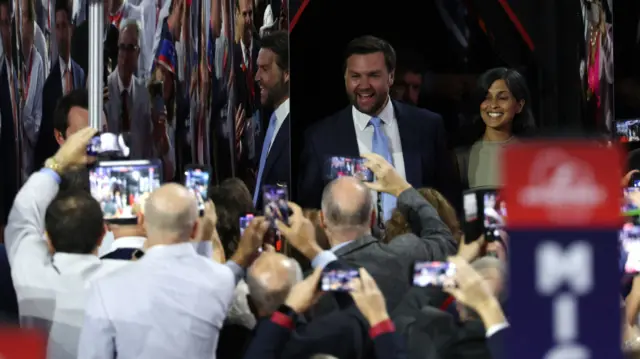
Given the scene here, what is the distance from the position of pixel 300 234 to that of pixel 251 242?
0.30m

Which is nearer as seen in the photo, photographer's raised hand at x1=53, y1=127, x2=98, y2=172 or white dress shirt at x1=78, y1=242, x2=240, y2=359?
white dress shirt at x1=78, y1=242, x2=240, y2=359

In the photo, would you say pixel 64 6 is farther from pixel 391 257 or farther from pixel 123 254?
pixel 391 257

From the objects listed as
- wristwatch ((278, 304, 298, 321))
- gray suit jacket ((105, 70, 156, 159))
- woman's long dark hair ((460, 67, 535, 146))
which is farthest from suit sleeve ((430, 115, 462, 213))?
wristwatch ((278, 304, 298, 321))

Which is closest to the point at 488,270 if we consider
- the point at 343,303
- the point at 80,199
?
the point at 343,303

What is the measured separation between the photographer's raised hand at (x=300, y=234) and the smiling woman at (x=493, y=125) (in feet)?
7.34

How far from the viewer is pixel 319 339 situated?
154 inches

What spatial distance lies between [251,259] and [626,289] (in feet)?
4.98

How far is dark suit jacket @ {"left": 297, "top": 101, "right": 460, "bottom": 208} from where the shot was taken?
6.59 m

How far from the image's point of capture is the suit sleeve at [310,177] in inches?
255

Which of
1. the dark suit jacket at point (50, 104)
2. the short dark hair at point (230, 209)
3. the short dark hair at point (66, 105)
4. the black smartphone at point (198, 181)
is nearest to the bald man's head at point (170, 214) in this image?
the black smartphone at point (198, 181)

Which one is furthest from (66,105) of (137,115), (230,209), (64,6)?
(230,209)

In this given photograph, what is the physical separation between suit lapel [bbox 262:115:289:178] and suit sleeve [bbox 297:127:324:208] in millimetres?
121

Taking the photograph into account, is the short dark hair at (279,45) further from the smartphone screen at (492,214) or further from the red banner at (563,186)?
the red banner at (563,186)

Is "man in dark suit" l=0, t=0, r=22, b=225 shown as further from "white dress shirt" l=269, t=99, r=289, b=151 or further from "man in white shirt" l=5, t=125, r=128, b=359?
"man in white shirt" l=5, t=125, r=128, b=359
